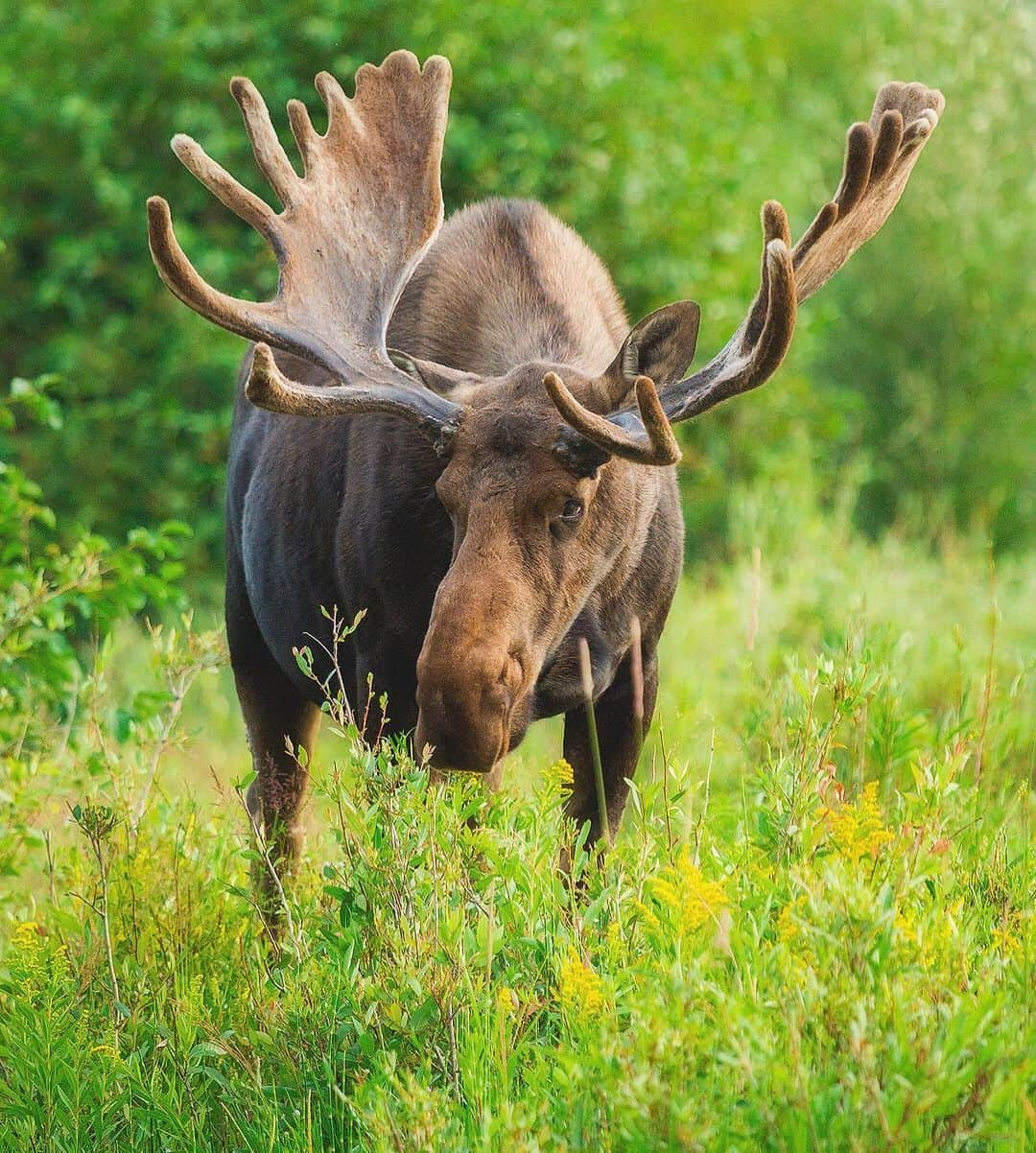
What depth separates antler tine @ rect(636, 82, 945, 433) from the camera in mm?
3660

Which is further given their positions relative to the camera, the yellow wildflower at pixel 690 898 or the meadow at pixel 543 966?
the yellow wildflower at pixel 690 898

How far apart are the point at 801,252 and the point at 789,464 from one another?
7.73 metres

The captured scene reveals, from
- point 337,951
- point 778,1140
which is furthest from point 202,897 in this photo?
point 778,1140

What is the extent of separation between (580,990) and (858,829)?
2.19 ft

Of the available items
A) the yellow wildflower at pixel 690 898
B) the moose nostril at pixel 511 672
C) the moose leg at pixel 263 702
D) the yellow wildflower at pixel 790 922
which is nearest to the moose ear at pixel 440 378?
the moose nostril at pixel 511 672

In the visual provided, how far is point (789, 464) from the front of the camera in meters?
11.9

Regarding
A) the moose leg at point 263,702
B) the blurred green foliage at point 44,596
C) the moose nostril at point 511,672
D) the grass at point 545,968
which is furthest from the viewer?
the moose leg at point 263,702

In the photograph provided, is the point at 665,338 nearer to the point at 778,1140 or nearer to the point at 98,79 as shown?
the point at 778,1140

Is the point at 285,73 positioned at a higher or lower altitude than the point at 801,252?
higher

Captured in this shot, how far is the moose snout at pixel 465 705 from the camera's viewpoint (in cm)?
352

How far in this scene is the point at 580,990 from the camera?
296 centimetres

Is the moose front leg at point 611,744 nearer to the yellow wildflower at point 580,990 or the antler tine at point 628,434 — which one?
the antler tine at point 628,434

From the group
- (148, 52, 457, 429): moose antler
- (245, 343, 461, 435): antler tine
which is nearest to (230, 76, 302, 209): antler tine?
(148, 52, 457, 429): moose antler

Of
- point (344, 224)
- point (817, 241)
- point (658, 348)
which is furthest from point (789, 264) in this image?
point (344, 224)
